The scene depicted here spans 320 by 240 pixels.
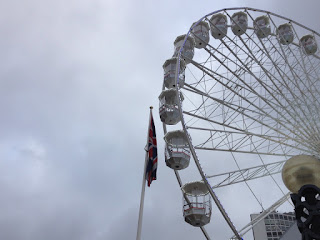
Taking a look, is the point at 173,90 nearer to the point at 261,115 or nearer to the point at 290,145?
the point at 261,115

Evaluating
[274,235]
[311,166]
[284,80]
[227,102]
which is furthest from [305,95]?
[274,235]

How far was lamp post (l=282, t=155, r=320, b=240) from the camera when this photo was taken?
795 centimetres

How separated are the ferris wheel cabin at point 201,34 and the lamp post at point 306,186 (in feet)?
42.9

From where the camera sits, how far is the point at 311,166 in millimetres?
8016

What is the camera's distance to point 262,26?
73.5 feet

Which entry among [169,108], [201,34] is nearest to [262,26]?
[201,34]

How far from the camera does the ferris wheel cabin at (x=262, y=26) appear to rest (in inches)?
859

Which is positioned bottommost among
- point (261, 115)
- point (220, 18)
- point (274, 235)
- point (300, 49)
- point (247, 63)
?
point (261, 115)

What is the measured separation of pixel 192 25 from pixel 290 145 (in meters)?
8.29

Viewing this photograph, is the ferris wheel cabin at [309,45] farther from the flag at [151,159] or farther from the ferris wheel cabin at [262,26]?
the flag at [151,159]

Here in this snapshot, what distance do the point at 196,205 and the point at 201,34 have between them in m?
9.85

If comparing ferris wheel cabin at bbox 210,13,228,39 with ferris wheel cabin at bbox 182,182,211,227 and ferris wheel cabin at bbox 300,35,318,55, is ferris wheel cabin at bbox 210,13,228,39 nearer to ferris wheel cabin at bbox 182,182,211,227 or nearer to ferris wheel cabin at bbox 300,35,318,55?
ferris wheel cabin at bbox 300,35,318,55

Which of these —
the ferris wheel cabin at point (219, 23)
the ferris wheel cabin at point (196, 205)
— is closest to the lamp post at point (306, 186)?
the ferris wheel cabin at point (196, 205)

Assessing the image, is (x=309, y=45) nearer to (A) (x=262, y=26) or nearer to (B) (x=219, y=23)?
(A) (x=262, y=26)
